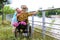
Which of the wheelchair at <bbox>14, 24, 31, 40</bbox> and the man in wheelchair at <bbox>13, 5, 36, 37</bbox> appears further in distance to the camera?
the wheelchair at <bbox>14, 24, 31, 40</bbox>

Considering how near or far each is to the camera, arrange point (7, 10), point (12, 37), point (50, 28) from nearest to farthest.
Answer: point (50, 28)
point (12, 37)
point (7, 10)

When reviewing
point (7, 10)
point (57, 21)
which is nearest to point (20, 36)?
point (57, 21)

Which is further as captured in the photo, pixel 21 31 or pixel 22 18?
pixel 21 31

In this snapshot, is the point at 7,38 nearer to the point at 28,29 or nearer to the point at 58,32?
the point at 28,29

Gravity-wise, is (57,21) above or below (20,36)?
above

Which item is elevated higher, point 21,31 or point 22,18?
point 22,18

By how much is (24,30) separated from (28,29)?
0.56 ft

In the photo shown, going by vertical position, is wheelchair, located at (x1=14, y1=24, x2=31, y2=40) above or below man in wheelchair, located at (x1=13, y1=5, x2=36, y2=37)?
below

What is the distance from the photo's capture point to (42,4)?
2908cm

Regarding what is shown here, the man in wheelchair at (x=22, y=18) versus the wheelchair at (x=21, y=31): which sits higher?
Result: the man in wheelchair at (x=22, y=18)

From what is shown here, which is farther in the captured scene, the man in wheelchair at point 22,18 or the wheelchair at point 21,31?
the wheelchair at point 21,31

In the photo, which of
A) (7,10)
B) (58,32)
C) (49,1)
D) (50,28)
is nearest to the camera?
(58,32)

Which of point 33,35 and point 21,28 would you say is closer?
point 21,28

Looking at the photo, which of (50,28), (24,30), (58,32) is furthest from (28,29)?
(58,32)
